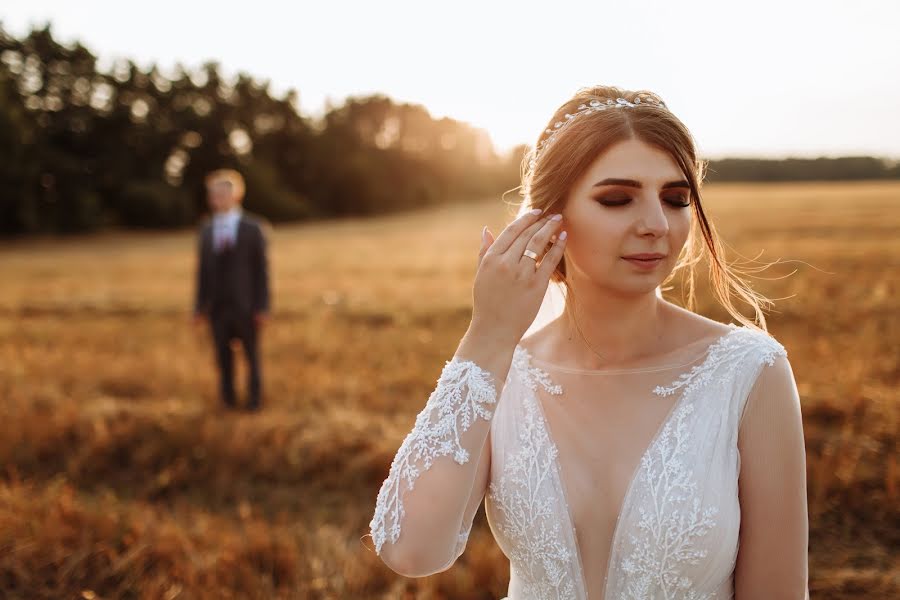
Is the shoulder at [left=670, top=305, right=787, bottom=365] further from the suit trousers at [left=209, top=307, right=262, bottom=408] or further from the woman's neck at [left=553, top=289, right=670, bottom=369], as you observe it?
the suit trousers at [left=209, top=307, right=262, bottom=408]

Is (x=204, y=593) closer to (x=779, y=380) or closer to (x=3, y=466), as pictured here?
(x=779, y=380)

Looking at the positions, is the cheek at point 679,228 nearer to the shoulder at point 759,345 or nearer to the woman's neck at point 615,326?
the woman's neck at point 615,326

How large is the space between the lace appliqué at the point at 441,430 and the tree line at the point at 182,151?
35447mm

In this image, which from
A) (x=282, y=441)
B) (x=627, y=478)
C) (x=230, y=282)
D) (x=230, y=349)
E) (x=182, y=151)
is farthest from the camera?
(x=182, y=151)

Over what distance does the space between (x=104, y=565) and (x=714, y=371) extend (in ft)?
10.5

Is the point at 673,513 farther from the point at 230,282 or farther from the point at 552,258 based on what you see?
the point at 230,282

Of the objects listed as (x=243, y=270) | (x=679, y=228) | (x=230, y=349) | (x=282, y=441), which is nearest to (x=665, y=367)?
(x=679, y=228)

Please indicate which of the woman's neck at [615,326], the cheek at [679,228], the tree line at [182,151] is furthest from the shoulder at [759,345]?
the tree line at [182,151]

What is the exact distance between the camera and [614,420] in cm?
222

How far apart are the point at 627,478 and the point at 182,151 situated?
172 ft

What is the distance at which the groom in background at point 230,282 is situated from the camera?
7559 mm

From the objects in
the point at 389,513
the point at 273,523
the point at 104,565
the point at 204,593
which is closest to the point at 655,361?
the point at 389,513

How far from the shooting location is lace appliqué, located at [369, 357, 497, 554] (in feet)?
6.17

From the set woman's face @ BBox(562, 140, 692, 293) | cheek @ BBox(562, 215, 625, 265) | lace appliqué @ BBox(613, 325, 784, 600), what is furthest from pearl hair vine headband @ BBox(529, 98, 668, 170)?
lace appliqué @ BBox(613, 325, 784, 600)
